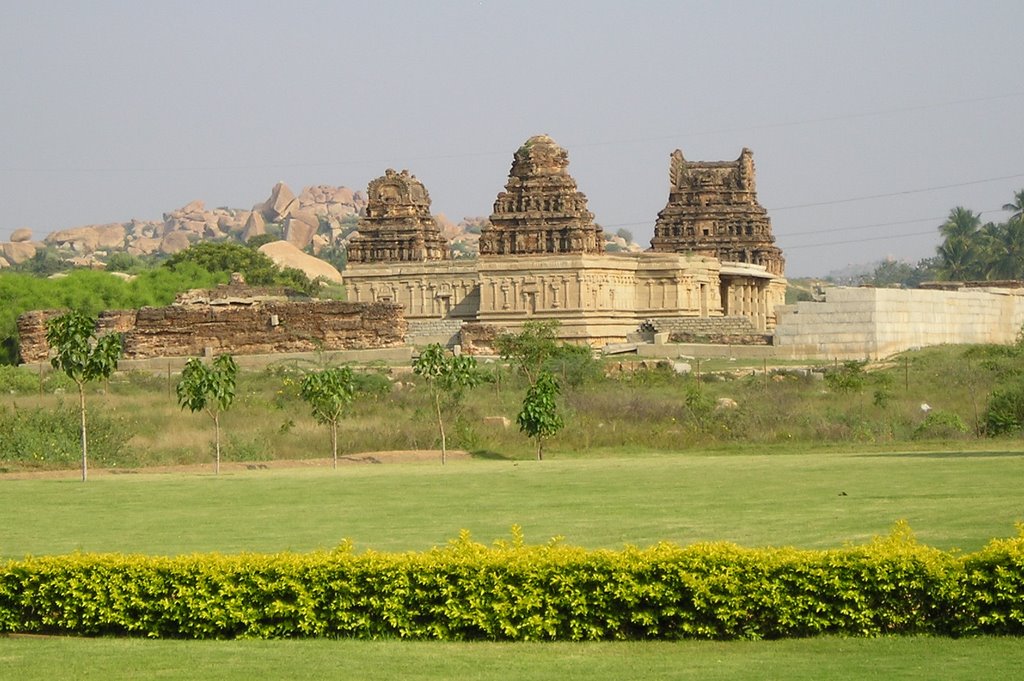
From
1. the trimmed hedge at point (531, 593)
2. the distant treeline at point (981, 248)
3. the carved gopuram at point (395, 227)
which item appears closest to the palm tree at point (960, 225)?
the distant treeline at point (981, 248)

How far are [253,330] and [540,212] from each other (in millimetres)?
17596

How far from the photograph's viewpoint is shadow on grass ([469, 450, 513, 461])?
3322cm

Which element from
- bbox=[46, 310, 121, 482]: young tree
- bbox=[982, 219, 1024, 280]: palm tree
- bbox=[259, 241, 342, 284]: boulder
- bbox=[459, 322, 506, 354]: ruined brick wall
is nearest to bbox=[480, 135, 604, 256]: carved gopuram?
bbox=[459, 322, 506, 354]: ruined brick wall

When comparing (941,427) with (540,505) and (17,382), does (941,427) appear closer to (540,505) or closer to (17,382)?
(540,505)

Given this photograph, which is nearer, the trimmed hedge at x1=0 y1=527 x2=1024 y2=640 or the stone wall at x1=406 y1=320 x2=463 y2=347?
the trimmed hedge at x1=0 y1=527 x2=1024 y2=640

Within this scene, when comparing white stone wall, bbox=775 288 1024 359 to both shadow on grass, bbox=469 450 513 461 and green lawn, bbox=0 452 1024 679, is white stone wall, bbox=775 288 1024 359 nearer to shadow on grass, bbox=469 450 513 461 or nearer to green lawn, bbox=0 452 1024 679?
shadow on grass, bbox=469 450 513 461

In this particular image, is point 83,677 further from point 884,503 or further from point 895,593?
point 884,503

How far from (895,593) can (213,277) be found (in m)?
81.9

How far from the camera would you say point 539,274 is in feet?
217

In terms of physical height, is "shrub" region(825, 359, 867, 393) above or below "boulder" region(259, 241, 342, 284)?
below

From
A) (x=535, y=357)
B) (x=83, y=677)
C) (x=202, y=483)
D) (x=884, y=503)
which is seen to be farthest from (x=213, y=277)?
(x=83, y=677)

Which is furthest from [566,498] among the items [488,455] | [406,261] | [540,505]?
[406,261]

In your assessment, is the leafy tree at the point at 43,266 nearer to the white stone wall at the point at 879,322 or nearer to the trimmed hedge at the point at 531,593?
the white stone wall at the point at 879,322

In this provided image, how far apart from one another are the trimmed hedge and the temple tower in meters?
73.0
